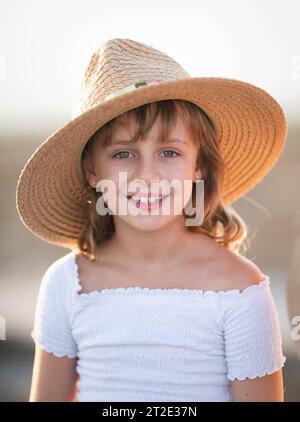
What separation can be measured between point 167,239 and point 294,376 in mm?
1236

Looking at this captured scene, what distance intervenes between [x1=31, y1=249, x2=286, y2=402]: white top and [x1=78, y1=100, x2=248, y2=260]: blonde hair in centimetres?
24

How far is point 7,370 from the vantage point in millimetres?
3002

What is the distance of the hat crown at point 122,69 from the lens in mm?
1723

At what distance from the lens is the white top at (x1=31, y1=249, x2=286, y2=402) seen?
67.6 inches

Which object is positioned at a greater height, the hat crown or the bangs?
the hat crown

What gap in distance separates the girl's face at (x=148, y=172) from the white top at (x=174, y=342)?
0.20 metres

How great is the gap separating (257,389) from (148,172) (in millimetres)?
591

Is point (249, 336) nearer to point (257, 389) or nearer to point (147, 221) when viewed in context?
point (257, 389)

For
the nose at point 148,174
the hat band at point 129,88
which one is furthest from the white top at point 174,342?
the hat band at point 129,88

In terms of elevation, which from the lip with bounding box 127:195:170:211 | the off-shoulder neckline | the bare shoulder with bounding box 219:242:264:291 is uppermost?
the lip with bounding box 127:195:170:211

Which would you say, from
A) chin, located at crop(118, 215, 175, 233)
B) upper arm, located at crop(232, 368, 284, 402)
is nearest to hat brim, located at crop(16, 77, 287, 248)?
chin, located at crop(118, 215, 175, 233)

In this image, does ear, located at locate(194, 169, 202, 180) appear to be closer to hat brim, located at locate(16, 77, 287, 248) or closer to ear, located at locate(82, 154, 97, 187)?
hat brim, located at locate(16, 77, 287, 248)
